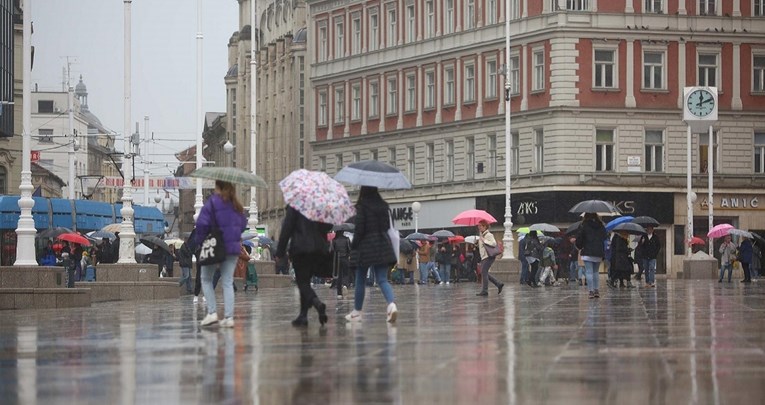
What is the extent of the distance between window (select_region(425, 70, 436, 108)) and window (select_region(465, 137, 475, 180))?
3.71 metres

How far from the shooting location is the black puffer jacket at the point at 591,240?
108ft

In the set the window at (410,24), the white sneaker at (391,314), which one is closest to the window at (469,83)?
the window at (410,24)

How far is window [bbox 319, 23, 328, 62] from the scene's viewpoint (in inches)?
3686

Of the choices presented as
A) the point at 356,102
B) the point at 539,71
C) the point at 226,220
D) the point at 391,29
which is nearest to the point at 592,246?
the point at 226,220

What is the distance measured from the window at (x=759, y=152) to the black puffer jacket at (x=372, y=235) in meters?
58.3

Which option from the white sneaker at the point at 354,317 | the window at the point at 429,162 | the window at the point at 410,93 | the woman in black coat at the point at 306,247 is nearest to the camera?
the woman in black coat at the point at 306,247

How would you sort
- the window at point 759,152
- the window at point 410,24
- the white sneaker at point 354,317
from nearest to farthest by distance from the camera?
the white sneaker at point 354,317 < the window at point 759,152 < the window at point 410,24

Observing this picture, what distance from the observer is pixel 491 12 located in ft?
261

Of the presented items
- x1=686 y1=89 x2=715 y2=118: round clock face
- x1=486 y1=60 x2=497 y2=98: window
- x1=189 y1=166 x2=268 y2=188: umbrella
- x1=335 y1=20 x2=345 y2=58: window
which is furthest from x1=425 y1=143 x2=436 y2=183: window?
x1=189 y1=166 x2=268 y2=188: umbrella

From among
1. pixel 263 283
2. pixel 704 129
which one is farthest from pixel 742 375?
pixel 704 129

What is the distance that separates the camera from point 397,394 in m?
11.6

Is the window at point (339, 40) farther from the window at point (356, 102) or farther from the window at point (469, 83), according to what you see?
the window at point (469, 83)

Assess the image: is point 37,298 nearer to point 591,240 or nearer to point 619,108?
point 591,240

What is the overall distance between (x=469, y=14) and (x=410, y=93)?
6558 mm
